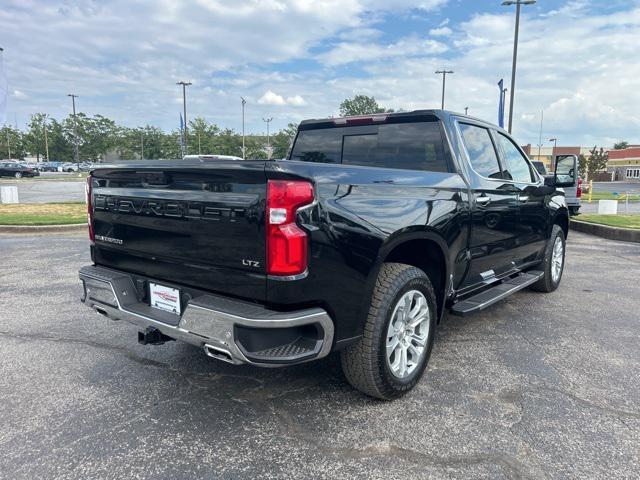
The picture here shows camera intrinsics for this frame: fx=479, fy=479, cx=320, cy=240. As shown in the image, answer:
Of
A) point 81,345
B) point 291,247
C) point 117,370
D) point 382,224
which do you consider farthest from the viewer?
point 81,345

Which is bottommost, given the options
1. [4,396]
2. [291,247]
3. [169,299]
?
[4,396]

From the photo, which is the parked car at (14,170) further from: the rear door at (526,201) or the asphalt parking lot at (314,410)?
the rear door at (526,201)

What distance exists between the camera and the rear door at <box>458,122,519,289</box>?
153 inches

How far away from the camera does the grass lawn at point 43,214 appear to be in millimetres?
11156

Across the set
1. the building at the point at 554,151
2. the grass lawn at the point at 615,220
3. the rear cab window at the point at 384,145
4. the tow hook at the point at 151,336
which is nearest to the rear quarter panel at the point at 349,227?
the rear cab window at the point at 384,145

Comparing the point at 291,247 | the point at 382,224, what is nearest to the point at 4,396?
the point at 291,247

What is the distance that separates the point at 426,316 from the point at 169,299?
66.9 inches

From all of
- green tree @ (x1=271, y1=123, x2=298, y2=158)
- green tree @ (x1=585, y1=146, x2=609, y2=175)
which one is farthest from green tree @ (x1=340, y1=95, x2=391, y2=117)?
green tree @ (x1=585, y1=146, x2=609, y2=175)

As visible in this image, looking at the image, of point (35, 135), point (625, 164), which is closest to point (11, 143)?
point (35, 135)

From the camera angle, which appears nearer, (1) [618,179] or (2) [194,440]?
(2) [194,440]

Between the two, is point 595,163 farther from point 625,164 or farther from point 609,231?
point 609,231

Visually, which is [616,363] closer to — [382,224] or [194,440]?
[382,224]

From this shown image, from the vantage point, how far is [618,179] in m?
78.4

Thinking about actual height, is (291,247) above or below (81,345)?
above
